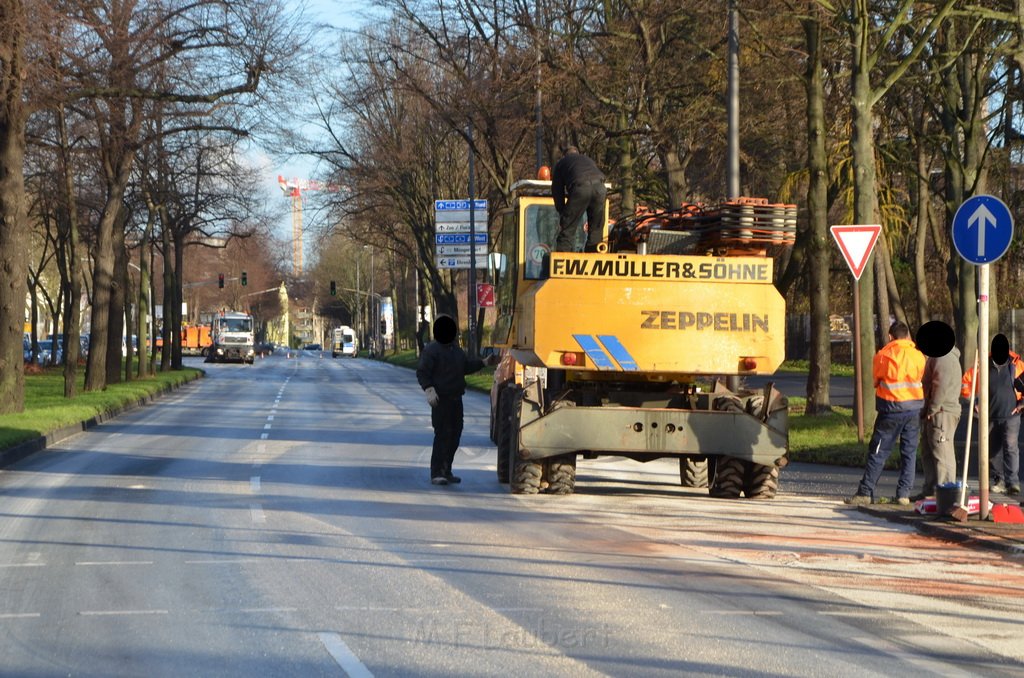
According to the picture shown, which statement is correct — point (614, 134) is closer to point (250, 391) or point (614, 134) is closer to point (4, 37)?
point (4, 37)

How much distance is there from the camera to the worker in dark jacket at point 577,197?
1538 centimetres

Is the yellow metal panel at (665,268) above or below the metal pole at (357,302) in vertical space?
below

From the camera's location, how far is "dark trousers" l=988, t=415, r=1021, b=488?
1520 centimetres

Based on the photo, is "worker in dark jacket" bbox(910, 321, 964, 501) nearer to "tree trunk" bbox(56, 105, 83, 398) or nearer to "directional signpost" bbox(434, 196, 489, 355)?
"tree trunk" bbox(56, 105, 83, 398)

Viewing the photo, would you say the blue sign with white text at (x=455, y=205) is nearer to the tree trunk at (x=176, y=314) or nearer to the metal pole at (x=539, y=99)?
the metal pole at (x=539, y=99)

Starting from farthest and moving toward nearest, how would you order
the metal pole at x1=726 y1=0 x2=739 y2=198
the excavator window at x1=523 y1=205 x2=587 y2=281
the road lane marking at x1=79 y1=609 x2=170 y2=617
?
the metal pole at x1=726 y1=0 x2=739 y2=198 < the excavator window at x1=523 y1=205 x2=587 y2=281 < the road lane marking at x1=79 y1=609 x2=170 y2=617

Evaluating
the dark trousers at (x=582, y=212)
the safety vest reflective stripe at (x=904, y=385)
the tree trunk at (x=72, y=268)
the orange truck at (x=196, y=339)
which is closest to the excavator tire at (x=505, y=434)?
the dark trousers at (x=582, y=212)

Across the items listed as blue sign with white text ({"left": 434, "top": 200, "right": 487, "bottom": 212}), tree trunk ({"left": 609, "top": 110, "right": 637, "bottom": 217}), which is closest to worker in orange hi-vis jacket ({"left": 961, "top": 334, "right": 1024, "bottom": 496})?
tree trunk ({"left": 609, "top": 110, "right": 637, "bottom": 217})

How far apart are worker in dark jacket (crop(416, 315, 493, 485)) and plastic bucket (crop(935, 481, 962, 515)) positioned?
5.80 metres

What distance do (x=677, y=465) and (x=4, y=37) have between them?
13.7m

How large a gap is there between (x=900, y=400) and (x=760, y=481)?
5.73 ft

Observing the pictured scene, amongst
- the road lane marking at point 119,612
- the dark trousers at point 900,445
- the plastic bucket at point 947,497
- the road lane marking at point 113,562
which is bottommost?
the road lane marking at point 113,562

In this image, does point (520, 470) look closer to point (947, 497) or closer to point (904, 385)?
point (904, 385)

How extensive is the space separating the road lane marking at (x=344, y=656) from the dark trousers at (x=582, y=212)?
8.32 meters
